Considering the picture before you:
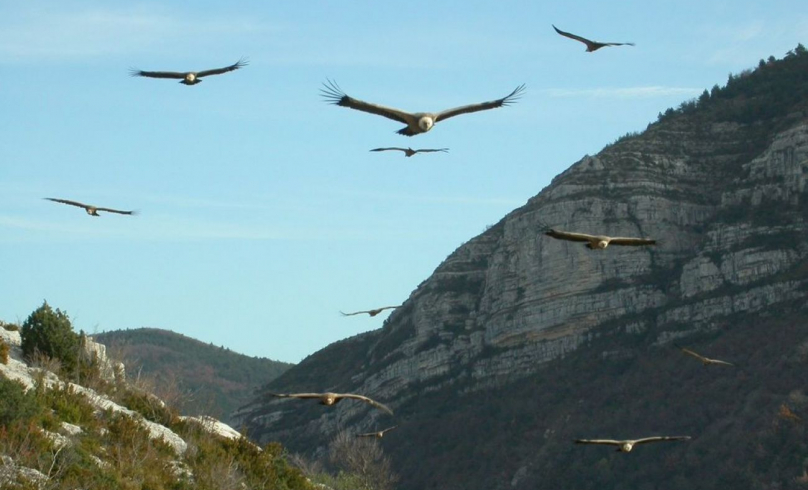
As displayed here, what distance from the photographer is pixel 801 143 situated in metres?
129

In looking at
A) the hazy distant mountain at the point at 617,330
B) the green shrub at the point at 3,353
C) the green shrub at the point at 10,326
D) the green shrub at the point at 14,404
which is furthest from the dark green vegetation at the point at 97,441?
the hazy distant mountain at the point at 617,330

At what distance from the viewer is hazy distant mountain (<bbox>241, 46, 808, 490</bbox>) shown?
349 ft

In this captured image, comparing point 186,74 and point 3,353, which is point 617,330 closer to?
point 3,353

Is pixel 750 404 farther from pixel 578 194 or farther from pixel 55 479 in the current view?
pixel 55 479

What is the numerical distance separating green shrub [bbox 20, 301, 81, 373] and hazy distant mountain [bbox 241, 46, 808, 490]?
5321 cm

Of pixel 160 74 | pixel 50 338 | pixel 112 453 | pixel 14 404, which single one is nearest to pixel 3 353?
pixel 50 338

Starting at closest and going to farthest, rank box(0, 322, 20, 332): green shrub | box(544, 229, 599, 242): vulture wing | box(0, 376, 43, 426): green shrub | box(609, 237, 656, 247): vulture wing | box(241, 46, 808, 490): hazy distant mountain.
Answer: box(544, 229, 599, 242): vulture wing, box(609, 237, 656, 247): vulture wing, box(0, 376, 43, 426): green shrub, box(0, 322, 20, 332): green shrub, box(241, 46, 808, 490): hazy distant mountain

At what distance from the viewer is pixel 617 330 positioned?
131 m

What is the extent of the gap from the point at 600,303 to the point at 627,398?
54.8 feet

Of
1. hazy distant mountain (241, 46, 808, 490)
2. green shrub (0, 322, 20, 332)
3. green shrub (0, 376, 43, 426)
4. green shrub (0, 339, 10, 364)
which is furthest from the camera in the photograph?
hazy distant mountain (241, 46, 808, 490)

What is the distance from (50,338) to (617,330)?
285 feet

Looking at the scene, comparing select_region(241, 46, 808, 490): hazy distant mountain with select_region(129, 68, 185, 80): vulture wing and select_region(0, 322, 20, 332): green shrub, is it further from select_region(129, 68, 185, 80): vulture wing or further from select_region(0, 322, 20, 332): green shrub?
select_region(129, 68, 185, 80): vulture wing

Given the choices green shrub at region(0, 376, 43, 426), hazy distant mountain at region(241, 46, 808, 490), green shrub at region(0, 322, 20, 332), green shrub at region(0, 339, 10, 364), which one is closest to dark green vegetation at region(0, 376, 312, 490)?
green shrub at region(0, 376, 43, 426)

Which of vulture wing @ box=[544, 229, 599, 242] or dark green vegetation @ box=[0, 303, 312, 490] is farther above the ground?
vulture wing @ box=[544, 229, 599, 242]
